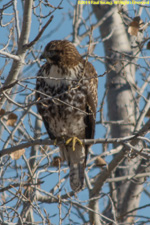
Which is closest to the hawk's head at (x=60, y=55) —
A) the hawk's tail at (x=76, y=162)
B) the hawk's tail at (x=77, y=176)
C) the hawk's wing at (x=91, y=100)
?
the hawk's wing at (x=91, y=100)

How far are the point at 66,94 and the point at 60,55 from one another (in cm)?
46

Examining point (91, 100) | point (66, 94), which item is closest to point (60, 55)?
point (66, 94)

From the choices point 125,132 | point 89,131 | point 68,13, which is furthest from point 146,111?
point 68,13

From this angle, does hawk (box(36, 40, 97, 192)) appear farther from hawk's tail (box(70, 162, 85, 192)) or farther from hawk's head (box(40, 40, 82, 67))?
hawk's tail (box(70, 162, 85, 192))

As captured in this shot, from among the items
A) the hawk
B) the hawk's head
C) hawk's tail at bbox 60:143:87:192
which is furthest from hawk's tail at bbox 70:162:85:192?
the hawk's head

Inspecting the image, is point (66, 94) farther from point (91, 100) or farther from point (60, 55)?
point (60, 55)

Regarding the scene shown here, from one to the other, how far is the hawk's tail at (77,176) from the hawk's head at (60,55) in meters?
1.29

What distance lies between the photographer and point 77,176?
4.79 metres

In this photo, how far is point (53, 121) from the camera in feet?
14.3

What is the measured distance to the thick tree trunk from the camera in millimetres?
6180

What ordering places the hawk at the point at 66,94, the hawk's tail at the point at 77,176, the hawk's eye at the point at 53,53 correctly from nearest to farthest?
the hawk at the point at 66,94, the hawk's eye at the point at 53,53, the hawk's tail at the point at 77,176

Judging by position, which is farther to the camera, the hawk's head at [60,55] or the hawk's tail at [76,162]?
the hawk's tail at [76,162]

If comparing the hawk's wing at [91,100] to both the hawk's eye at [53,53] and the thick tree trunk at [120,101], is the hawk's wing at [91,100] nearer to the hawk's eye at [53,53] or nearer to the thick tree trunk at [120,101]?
the hawk's eye at [53,53]

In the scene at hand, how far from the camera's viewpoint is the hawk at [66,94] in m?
4.15
